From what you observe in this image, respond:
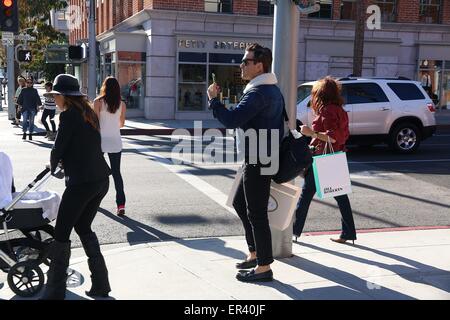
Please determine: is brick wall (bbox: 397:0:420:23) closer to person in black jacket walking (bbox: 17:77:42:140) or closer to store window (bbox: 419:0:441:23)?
store window (bbox: 419:0:441:23)

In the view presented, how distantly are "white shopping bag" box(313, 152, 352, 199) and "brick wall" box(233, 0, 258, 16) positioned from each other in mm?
17746

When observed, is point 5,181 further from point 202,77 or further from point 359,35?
point 202,77

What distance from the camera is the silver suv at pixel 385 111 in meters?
13.1

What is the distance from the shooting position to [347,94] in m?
13.1

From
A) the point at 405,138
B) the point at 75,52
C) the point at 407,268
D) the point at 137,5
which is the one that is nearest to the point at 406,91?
the point at 405,138

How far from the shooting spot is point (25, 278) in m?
4.36

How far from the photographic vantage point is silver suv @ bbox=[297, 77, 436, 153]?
1312 cm

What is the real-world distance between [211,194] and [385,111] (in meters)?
6.29

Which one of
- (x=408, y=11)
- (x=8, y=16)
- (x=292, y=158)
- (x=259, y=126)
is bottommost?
(x=292, y=158)

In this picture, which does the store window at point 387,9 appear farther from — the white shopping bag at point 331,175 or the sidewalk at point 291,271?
the white shopping bag at point 331,175

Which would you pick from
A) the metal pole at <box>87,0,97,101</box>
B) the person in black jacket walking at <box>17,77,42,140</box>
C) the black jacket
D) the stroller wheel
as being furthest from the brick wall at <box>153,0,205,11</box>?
the stroller wheel

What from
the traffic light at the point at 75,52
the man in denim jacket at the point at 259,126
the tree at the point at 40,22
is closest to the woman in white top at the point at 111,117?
the man in denim jacket at the point at 259,126

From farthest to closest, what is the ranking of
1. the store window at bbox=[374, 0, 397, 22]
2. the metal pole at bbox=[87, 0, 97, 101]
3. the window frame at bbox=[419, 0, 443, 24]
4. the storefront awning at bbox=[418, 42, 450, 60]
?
the window frame at bbox=[419, 0, 443, 24], the storefront awning at bbox=[418, 42, 450, 60], the store window at bbox=[374, 0, 397, 22], the metal pole at bbox=[87, 0, 97, 101]

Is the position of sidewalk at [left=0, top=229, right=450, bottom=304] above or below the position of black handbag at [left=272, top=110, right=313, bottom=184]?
below
